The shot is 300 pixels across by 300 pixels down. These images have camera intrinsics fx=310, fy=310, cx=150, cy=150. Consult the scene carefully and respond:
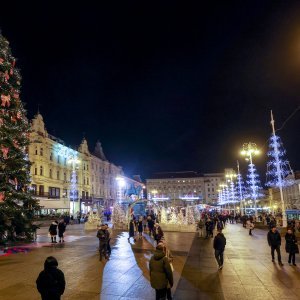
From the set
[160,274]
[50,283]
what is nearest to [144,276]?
[160,274]

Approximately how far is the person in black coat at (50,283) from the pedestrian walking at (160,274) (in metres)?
1.99

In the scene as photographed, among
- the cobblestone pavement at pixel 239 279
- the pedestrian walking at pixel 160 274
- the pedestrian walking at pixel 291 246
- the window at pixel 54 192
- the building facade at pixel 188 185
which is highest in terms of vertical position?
the building facade at pixel 188 185

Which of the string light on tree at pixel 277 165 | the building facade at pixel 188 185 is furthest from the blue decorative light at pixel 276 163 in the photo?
the building facade at pixel 188 185

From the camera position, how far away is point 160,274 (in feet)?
21.7

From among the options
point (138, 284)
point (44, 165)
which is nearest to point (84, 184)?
point (44, 165)

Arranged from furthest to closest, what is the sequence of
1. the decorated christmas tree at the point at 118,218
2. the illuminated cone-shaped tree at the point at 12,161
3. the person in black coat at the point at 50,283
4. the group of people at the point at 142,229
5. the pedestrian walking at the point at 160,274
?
the decorated christmas tree at the point at 118,218
the group of people at the point at 142,229
the illuminated cone-shaped tree at the point at 12,161
the pedestrian walking at the point at 160,274
the person in black coat at the point at 50,283

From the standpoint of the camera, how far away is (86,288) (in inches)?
357

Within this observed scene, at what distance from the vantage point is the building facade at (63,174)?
50.0 metres

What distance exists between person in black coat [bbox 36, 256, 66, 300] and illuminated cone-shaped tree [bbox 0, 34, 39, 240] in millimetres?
11621

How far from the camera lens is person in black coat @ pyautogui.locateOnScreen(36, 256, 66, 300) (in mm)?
5445

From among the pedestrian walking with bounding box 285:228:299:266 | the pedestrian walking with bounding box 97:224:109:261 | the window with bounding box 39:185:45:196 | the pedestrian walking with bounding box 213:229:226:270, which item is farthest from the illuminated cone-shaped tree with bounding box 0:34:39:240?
the window with bounding box 39:185:45:196

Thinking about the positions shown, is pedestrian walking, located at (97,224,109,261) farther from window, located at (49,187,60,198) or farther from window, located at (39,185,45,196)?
window, located at (49,187,60,198)

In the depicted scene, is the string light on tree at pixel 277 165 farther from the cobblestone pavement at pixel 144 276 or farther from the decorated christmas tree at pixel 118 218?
the decorated christmas tree at pixel 118 218

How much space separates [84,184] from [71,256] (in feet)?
187
